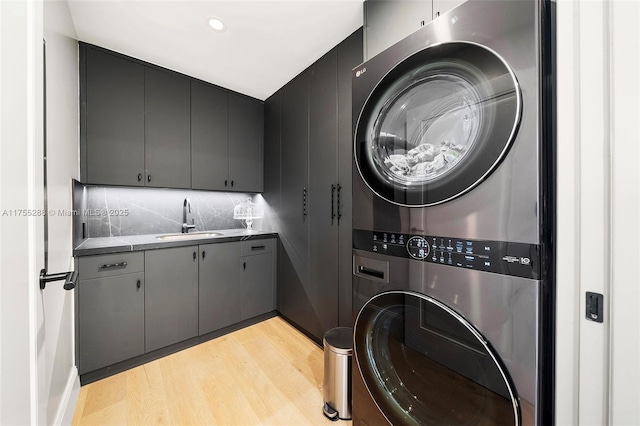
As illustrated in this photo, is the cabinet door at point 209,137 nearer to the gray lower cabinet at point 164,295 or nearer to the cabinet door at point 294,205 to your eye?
the cabinet door at point 294,205

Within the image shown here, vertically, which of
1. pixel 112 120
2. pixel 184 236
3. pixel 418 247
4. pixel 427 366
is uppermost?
pixel 112 120

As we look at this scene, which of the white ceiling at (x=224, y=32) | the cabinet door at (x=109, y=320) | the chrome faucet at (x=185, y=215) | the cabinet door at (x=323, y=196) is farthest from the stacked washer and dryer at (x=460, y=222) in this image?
the chrome faucet at (x=185, y=215)

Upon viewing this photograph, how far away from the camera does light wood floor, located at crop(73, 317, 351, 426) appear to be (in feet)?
4.55

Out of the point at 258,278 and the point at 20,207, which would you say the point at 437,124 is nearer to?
the point at 20,207

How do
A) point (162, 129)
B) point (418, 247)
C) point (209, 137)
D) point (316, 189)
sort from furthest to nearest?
point (209, 137), point (162, 129), point (316, 189), point (418, 247)

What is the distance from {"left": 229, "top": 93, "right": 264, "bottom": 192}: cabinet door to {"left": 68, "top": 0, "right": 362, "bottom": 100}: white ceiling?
436mm

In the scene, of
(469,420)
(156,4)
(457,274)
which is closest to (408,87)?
(457,274)

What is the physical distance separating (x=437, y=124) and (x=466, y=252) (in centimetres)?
43

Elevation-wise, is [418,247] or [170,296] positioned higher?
[418,247]

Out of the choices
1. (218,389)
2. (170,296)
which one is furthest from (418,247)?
(170,296)

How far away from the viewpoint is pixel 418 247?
843 millimetres

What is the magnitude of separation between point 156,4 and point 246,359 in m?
2.52

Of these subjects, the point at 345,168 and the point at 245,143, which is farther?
the point at 245,143

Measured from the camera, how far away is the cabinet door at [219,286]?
7.14 feet
